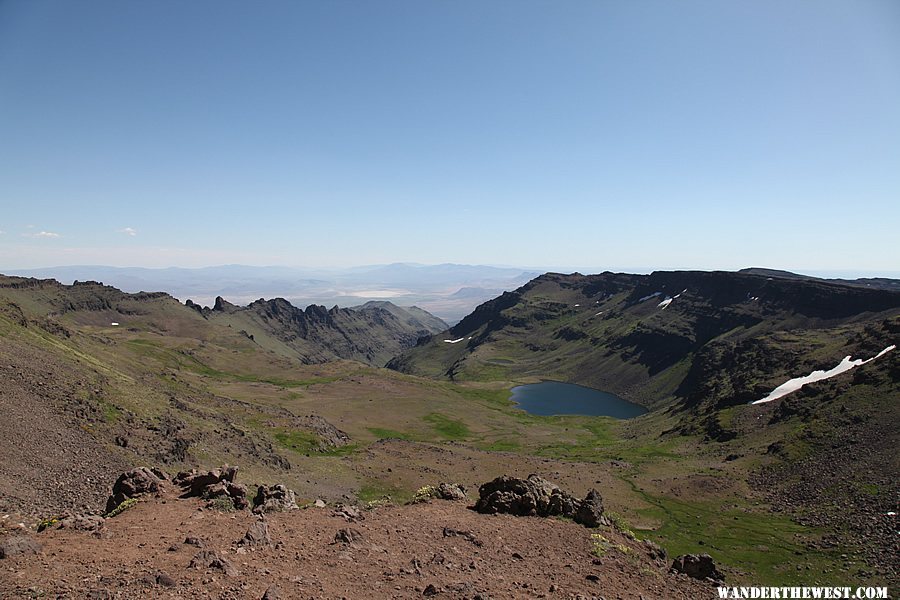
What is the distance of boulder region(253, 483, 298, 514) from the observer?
90.2ft

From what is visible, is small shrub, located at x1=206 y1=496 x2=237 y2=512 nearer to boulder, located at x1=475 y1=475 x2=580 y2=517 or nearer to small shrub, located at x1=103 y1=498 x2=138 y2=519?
small shrub, located at x1=103 y1=498 x2=138 y2=519

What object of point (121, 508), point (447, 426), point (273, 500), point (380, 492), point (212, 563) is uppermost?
point (212, 563)

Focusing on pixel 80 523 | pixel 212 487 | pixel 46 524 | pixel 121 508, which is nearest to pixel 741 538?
pixel 212 487

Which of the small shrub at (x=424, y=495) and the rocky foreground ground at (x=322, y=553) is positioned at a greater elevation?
the rocky foreground ground at (x=322, y=553)

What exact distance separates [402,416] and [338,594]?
116977mm

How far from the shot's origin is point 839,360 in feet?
367

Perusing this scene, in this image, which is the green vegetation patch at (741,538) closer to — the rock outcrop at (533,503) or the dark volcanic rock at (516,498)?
the rock outcrop at (533,503)

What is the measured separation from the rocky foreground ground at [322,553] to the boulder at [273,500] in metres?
0.12

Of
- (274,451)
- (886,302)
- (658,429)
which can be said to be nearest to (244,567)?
(274,451)

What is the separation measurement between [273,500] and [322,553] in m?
8.07

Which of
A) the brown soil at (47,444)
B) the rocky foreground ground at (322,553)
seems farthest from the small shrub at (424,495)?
the brown soil at (47,444)

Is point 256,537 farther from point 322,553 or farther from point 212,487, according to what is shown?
point 212,487

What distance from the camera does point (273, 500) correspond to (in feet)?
93.0

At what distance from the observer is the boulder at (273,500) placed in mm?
27500
